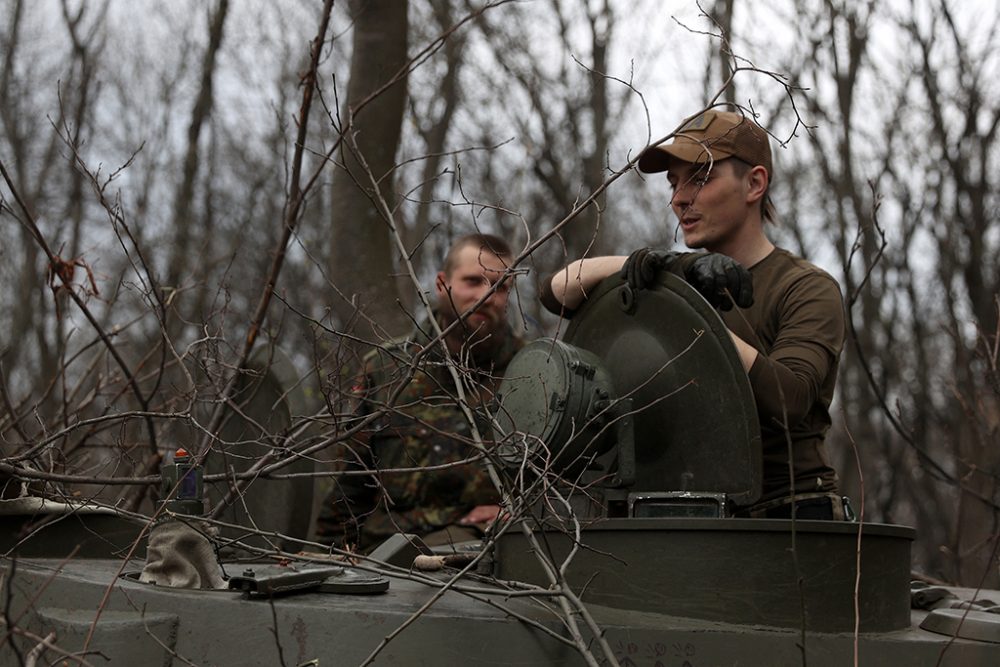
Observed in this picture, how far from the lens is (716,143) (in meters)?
3.61

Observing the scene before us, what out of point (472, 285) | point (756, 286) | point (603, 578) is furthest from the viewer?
point (472, 285)

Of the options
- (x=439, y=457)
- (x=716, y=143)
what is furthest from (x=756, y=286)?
(x=439, y=457)

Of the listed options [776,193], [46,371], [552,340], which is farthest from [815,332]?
[776,193]

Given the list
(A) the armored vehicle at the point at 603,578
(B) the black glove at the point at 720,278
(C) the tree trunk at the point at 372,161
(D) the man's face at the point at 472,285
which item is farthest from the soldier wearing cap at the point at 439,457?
(C) the tree trunk at the point at 372,161

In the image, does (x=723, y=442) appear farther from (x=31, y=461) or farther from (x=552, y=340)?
(x=31, y=461)

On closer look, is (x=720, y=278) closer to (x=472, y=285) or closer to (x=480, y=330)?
(x=480, y=330)

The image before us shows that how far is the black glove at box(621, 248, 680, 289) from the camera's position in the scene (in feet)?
10.8

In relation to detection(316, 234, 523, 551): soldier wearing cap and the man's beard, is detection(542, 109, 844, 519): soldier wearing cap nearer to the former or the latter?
the man's beard

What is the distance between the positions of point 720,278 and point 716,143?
586 millimetres

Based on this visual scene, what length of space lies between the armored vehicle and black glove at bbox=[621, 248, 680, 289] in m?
0.04

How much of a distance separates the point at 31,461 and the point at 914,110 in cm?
1248

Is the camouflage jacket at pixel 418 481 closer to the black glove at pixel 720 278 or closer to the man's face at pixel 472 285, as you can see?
the man's face at pixel 472 285

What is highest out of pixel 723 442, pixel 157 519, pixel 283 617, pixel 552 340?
pixel 552 340

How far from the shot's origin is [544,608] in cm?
298
